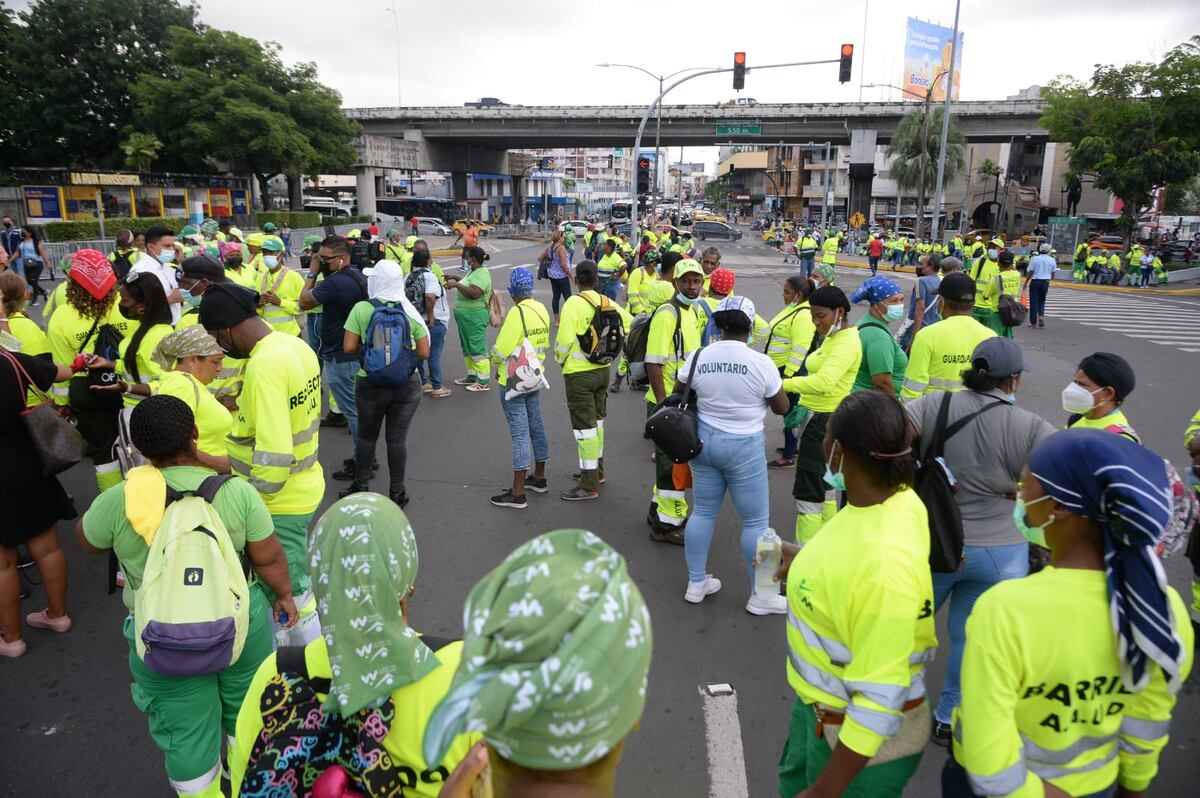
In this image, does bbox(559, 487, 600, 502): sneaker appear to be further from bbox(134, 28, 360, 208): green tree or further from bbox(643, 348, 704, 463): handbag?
bbox(134, 28, 360, 208): green tree

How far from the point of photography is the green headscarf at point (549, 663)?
1.14 meters

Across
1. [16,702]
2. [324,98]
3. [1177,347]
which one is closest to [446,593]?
[16,702]

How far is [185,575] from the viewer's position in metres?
2.45

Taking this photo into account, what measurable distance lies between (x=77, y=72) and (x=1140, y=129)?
50.2 m

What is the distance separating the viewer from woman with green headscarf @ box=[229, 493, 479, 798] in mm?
1678

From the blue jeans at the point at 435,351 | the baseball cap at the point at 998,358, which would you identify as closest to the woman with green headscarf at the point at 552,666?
the baseball cap at the point at 998,358

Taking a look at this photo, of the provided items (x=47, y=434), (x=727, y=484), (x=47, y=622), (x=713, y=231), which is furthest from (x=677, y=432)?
(x=713, y=231)

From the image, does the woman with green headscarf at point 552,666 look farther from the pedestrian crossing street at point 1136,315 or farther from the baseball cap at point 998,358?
the pedestrian crossing street at point 1136,315

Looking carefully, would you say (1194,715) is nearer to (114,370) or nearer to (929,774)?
(929,774)

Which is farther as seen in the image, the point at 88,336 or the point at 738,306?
the point at 88,336

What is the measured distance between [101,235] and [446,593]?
2799 cm

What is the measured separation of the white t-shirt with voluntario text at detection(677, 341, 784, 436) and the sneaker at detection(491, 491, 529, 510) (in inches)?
94.2

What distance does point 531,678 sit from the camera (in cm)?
114

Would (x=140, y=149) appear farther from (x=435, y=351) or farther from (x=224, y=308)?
(x=224, y=308)
